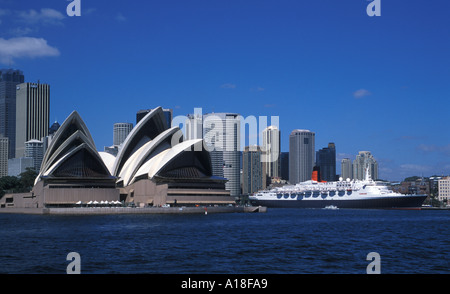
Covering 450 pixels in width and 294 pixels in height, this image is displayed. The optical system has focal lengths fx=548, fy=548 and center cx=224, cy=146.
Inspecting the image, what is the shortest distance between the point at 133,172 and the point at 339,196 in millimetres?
51946

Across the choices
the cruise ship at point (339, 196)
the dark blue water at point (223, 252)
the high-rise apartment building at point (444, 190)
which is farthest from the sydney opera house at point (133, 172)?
the high-rise apartment building at point (444, 190)

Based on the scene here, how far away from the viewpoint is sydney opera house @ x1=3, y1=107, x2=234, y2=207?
89.7m

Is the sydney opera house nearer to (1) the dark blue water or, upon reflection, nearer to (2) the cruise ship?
(2) the cruise ship

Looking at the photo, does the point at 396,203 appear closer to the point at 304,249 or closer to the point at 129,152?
the point at 129,152

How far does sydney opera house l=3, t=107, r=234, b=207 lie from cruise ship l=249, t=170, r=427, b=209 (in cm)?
3649

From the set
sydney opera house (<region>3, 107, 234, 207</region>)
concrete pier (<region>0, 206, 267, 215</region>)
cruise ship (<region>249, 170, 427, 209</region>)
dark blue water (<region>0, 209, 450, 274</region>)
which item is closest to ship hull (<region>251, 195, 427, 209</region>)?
cruise ship (<region>249, 170, 427, 209</region>)

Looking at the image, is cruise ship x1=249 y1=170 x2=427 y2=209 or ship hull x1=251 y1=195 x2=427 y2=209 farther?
cruise ship x1=249 y1=170 x2=427 y2=209

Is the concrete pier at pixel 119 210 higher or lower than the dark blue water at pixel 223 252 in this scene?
lower

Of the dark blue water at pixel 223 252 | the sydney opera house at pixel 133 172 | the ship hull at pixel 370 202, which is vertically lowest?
the ship hull at pixel 370 202

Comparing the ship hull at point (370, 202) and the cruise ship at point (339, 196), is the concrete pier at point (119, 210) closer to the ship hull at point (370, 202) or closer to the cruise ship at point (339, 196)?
the ship hull at point (370, 202)

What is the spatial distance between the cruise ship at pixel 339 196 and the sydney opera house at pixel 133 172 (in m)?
36.5

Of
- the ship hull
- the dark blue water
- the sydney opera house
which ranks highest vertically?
the sydney opera house

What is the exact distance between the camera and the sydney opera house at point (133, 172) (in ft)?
294
